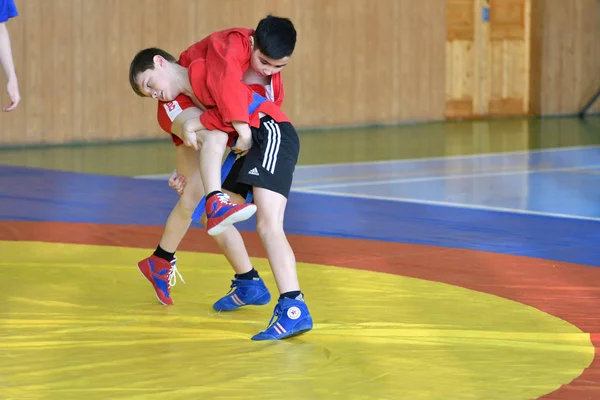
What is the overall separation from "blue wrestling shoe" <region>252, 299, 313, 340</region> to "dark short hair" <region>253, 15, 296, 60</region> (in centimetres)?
74

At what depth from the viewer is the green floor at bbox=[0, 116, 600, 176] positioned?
31.2ft

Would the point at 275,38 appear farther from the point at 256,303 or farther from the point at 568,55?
the point at 568,55

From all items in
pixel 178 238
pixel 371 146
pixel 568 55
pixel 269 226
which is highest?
pixel 269 226

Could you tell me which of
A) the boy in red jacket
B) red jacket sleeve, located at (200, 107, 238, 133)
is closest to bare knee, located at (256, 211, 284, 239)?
the boy in red jacket

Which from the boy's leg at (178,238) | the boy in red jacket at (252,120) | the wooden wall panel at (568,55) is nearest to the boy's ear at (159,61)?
the boy in red jacket at (252,120)

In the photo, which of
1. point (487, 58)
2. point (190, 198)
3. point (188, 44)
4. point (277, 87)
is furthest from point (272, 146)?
point (487, 58)

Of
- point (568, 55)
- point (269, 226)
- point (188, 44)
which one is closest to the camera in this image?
point (269, 226)

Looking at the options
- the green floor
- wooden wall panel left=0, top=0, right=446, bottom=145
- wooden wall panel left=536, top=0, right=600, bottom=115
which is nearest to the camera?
the green floor

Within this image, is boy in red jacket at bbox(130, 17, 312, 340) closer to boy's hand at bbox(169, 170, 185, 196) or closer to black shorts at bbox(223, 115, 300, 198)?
black shorts at bbox(223, 115, 300, 198)

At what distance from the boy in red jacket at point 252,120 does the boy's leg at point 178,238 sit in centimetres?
19

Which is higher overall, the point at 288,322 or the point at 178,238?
the point at 178,238

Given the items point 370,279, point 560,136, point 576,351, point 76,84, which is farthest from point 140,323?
point 560,136

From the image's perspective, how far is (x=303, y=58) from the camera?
1297 centimetres

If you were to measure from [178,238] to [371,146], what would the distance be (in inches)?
291
